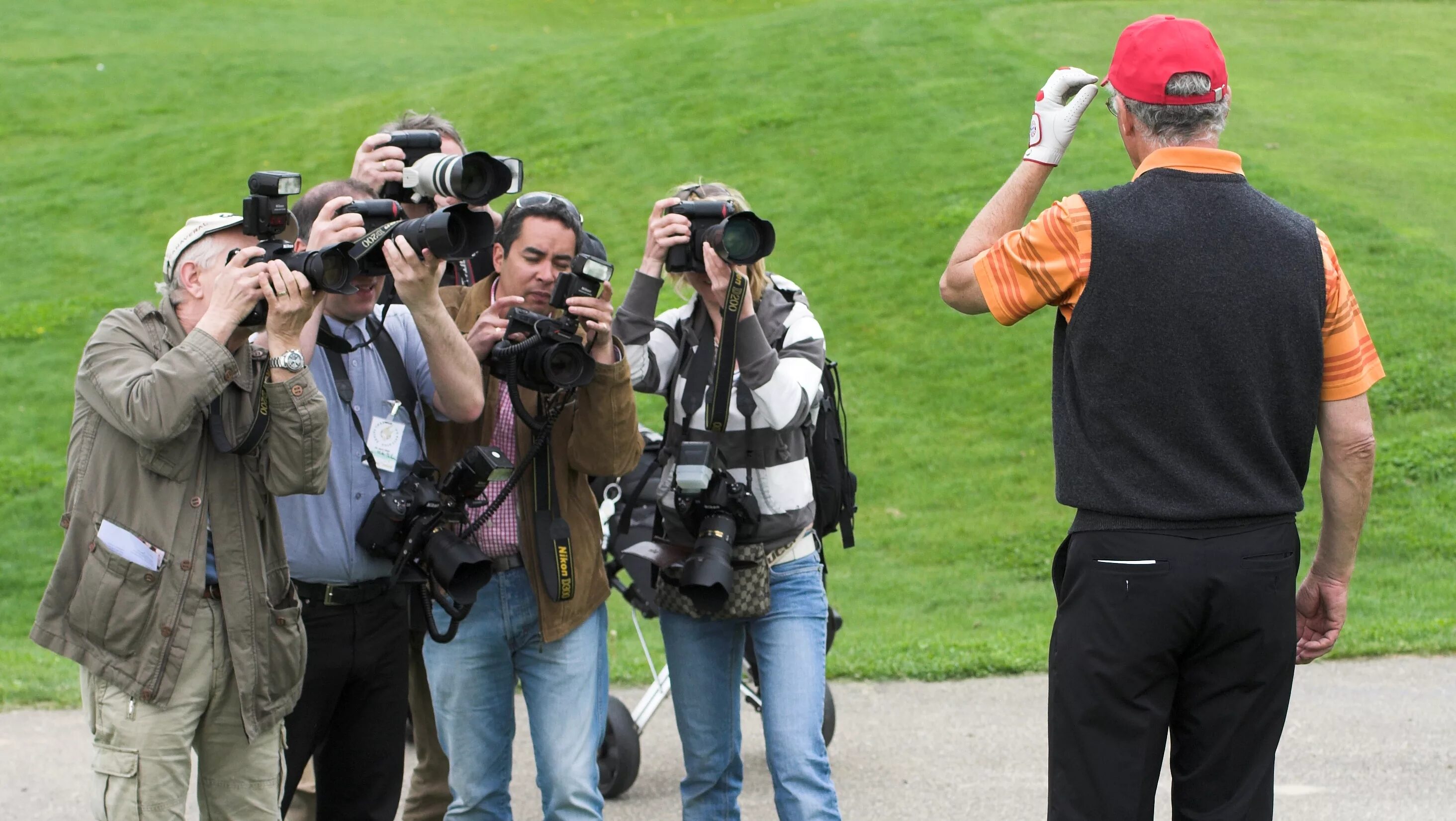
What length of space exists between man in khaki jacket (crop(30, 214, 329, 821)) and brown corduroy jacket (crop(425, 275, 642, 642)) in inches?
28.8

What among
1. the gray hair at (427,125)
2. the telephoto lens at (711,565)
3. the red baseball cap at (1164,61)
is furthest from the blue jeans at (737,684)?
the gray hair at (427,125)

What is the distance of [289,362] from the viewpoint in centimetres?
347

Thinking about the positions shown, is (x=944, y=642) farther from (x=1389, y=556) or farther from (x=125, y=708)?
(x=125, y=708)

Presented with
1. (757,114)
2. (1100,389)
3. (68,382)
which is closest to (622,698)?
(1100,389)

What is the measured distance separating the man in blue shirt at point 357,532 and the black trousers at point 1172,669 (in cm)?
178

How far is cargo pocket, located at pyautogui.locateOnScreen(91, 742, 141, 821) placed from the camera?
131 inches

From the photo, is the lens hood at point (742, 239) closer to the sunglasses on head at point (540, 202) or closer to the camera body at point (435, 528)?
the sunglasses on head at point (540, 202)

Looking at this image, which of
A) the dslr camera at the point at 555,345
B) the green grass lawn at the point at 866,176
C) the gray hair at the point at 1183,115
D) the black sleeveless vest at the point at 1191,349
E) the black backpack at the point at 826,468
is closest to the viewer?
the black sleeveless vest at the point at 1191,349

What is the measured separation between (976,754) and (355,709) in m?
2.75

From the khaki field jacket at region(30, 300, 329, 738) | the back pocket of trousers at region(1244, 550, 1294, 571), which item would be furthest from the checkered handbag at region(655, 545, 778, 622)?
the back pocket of trousers at region(1244, 550, 1294, 571)

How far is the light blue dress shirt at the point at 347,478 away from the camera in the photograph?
3924 millimetres

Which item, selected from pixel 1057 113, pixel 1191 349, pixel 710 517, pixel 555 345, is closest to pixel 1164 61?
pixel 1057 113

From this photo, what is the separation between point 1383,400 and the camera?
33.8ft

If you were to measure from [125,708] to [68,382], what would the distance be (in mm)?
10245
